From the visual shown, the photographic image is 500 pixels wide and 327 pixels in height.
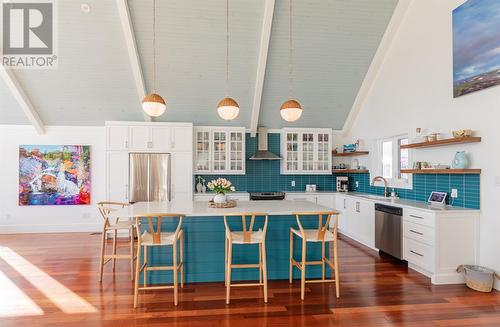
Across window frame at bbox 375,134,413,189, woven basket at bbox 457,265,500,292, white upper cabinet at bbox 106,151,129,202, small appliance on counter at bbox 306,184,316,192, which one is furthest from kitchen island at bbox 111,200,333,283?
small appliance on counter at bbox 306,184,316,192

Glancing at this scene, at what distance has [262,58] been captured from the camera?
15.8 feet

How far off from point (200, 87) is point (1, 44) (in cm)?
322

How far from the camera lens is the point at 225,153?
20.9 feet

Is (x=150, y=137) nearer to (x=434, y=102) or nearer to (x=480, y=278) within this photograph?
(x=434, y=102)

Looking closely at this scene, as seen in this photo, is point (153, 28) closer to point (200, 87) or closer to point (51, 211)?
point (200, 87)

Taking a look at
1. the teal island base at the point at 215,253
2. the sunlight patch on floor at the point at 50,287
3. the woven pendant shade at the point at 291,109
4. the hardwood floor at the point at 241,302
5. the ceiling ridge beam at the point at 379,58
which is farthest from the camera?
the ceiling ridge beam at the point at 379,58

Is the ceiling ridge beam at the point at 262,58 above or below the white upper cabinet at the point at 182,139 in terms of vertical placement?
above

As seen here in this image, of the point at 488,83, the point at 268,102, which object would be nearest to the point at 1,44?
the point at 268,102

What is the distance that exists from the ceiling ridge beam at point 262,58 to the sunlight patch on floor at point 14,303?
173 inches

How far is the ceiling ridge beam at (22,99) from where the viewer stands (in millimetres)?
4911

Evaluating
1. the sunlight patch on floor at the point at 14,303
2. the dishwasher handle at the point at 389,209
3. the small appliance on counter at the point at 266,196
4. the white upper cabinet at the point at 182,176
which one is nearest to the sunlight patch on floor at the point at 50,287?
the sunlight patch on floor at the point at 14,303

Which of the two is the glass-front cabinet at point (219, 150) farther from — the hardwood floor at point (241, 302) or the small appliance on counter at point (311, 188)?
the hardwood floor at point (241, 302)

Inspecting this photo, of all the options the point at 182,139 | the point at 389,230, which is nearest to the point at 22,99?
the point at 182,139

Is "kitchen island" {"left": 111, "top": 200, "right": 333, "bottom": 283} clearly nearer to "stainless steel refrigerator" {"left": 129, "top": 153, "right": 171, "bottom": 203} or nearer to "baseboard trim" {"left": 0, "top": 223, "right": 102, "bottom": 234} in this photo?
"stainless steel refrigerator" {"left": 129, "top": 153, "right": 171, "bottom": 203}
